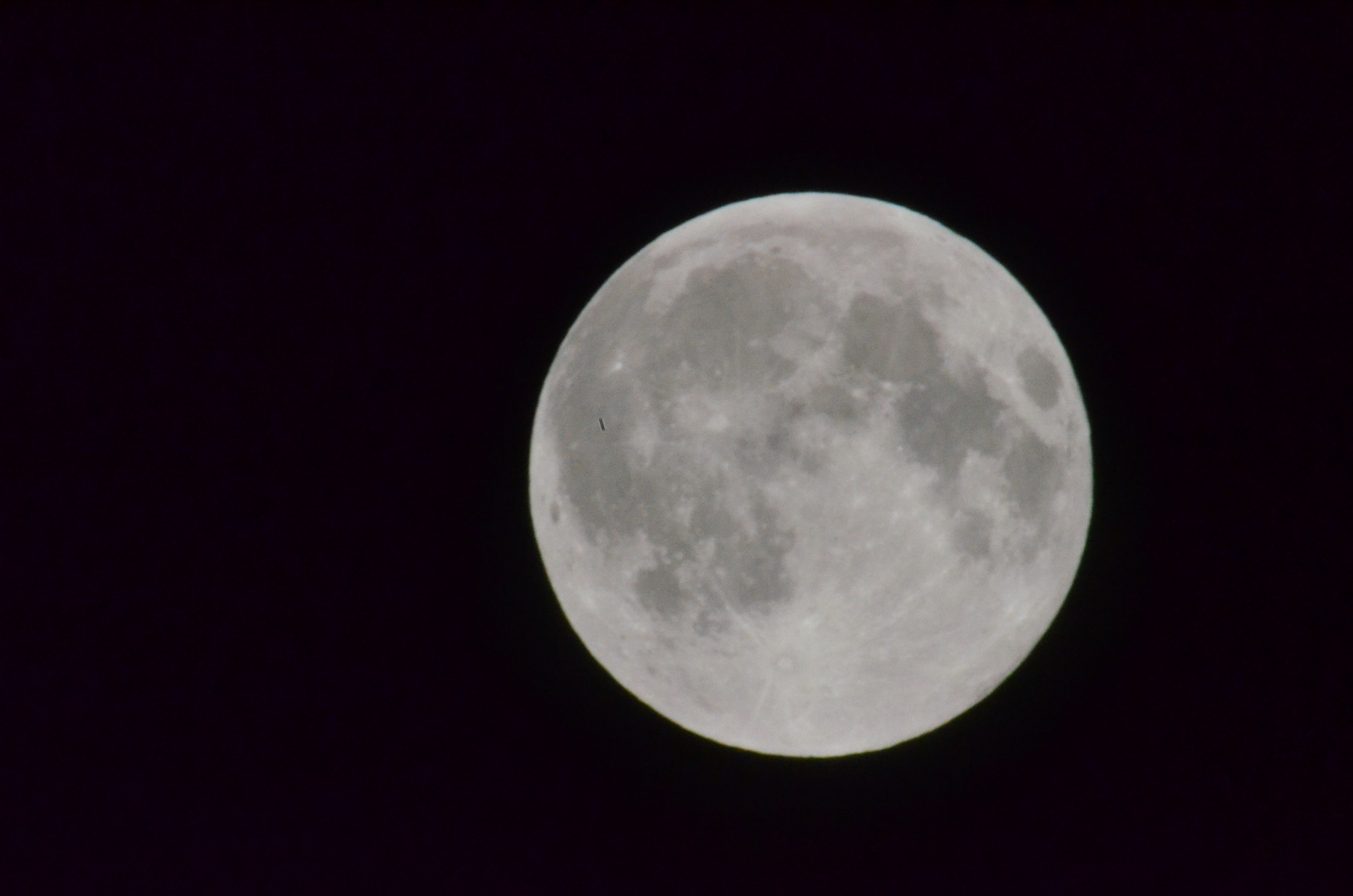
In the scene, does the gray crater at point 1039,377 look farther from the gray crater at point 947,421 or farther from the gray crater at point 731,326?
the gray crater at point 731,326

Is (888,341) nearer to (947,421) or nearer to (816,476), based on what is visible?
(947,421)

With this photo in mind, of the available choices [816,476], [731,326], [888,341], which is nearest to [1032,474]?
[888,341]

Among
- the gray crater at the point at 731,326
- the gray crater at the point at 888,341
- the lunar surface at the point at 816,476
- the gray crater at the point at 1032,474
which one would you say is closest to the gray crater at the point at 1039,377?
the lunar surface at the point at 816,476

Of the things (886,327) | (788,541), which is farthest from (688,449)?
(886,327)

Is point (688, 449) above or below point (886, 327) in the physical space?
below

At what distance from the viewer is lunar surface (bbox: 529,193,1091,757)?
428cm

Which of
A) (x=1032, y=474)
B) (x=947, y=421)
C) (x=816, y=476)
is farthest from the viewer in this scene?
(x=1032, y=474)

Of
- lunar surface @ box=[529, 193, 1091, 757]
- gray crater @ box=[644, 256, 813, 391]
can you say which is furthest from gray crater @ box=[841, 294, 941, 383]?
gray crater @ box=[644, 256, 813, 391]

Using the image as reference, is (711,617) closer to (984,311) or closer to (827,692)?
(827,692)

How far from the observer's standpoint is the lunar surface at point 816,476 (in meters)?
4.28

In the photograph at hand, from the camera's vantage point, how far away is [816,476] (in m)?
4.23

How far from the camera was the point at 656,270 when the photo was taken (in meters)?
4.93

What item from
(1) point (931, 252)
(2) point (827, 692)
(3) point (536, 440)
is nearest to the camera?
(2) point (827, 692)

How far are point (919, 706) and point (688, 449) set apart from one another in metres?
1.59
